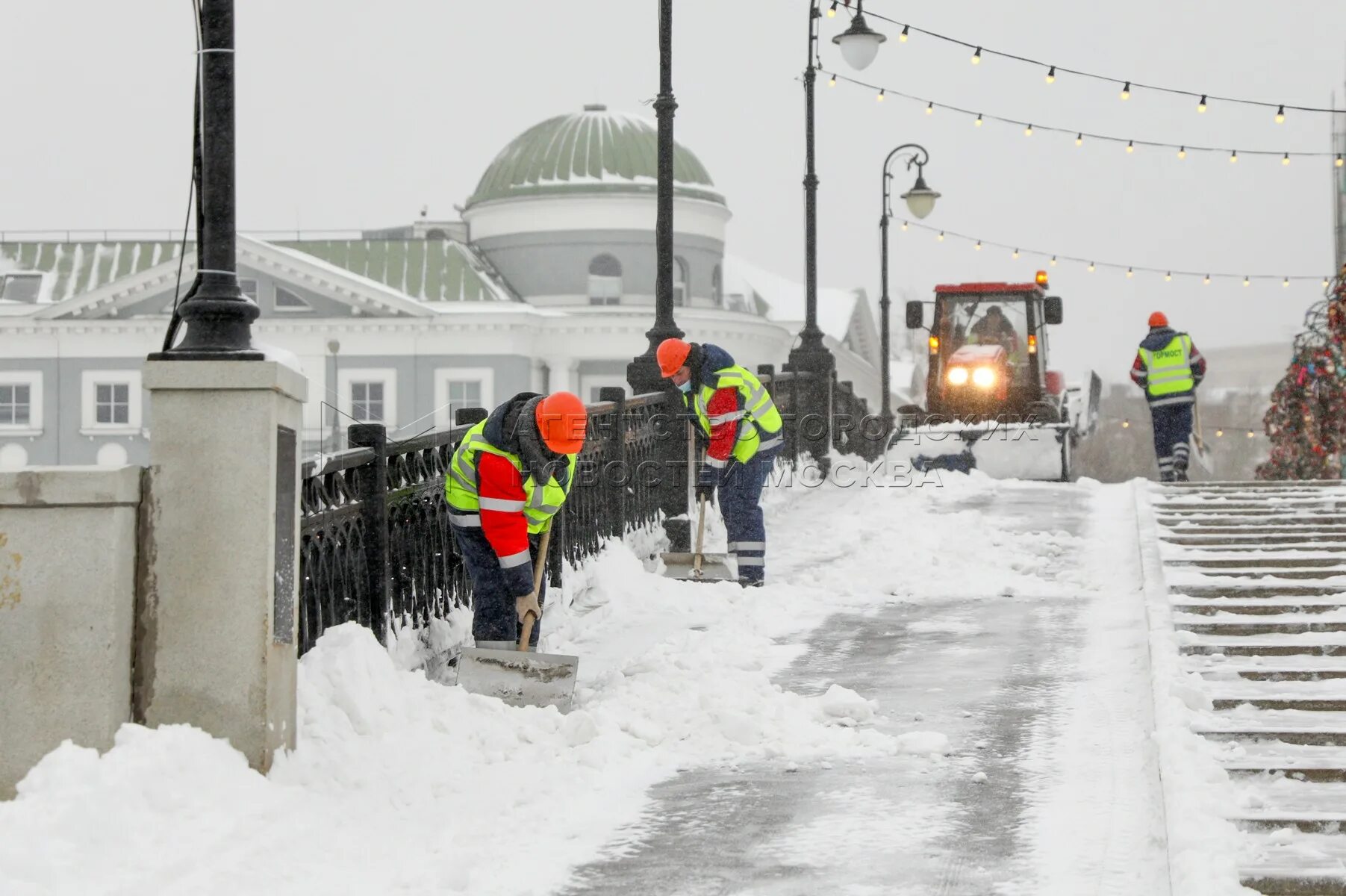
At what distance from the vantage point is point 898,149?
97.4 ft

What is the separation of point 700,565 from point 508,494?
4.00 m

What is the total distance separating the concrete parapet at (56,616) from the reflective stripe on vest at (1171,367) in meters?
14.2

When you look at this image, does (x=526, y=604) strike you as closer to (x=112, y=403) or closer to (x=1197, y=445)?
(x=1197, y=445)

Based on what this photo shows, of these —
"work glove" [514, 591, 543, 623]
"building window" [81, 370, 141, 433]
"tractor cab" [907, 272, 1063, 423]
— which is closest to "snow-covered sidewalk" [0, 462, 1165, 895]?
"work glove" [514, 591, 543, 623]

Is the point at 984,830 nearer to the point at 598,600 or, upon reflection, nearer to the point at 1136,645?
the point at 1136,645

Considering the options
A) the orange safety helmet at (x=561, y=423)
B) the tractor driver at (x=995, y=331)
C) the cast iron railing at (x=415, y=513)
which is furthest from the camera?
the tractor driver at (x=995, y=331)

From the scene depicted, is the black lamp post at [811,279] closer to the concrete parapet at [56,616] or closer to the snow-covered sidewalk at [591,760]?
the snow-covered sidewalk at [591,760]

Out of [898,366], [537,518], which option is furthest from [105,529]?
[898,366]

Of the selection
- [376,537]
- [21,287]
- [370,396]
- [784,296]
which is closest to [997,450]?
[376,537]

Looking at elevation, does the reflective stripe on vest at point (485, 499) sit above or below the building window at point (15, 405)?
below

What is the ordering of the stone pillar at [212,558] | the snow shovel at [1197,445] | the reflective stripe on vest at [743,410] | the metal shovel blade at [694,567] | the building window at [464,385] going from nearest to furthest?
the stone pillar at [212,558] → the reflective stripe on vest at [743,410] → the metal shovel blade at [694,567] → the snow shovel at [1197,445] → the building window at [464,385]

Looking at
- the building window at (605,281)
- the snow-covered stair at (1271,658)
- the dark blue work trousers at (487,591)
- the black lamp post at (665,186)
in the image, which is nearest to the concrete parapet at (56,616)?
the dark blue work trousers at (487,591)

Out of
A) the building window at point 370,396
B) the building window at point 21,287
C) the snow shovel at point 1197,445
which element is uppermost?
the building window at point 21,287

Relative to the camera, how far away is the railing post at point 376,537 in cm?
800
